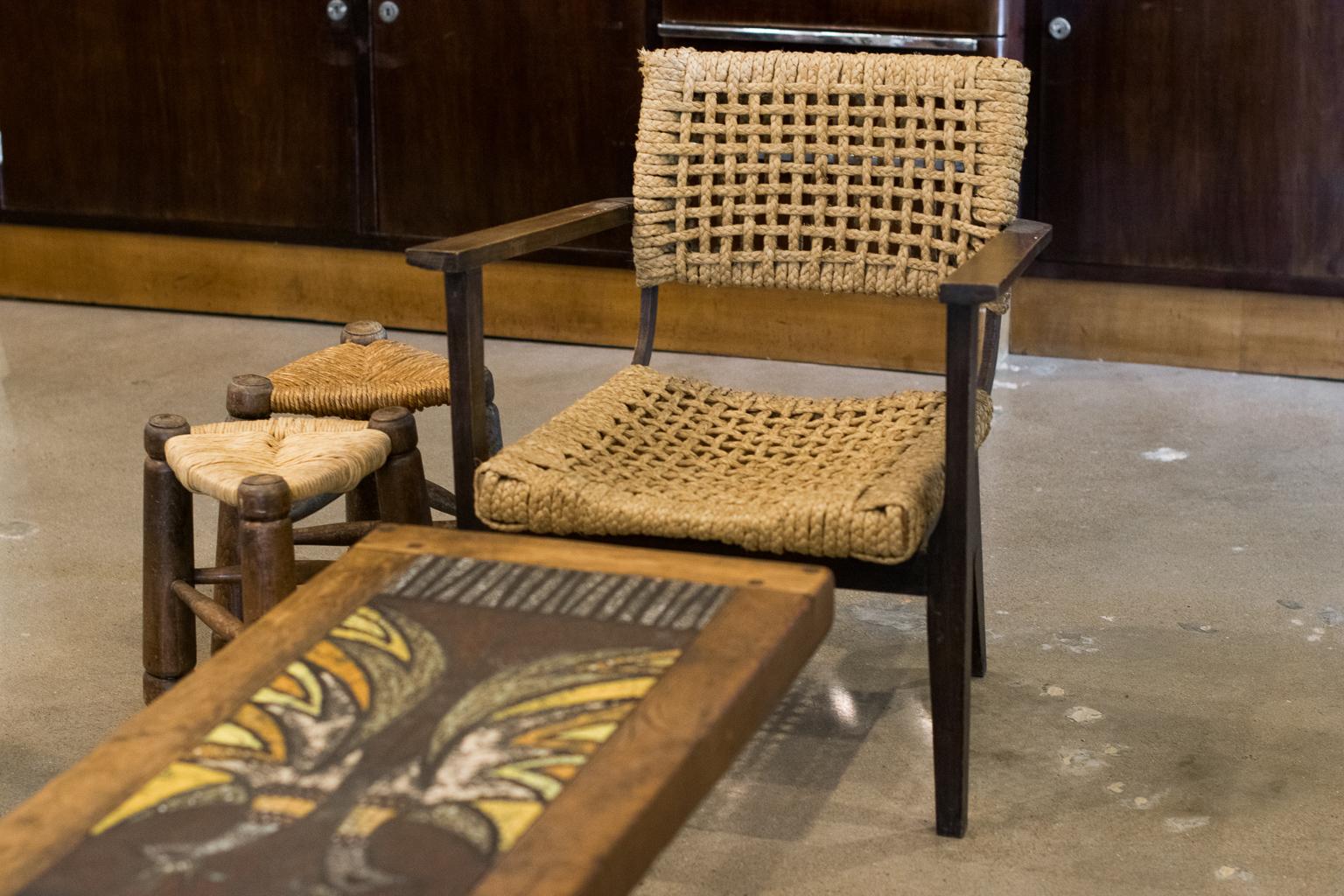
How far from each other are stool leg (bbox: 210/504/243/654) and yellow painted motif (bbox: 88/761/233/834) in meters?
0.99

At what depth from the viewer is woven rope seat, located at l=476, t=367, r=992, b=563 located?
1.57 m

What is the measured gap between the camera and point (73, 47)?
3.93m

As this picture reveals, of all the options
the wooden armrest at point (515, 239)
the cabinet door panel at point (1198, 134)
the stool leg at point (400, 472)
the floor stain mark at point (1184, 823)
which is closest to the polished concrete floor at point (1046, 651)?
the floor stain mark at point (1184, 823)

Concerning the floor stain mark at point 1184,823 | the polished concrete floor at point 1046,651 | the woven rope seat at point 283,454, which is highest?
the woven rope seat at point 283,454

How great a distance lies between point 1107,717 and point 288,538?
38.3 inches

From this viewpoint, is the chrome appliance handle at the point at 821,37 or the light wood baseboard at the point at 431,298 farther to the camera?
the light wood baseboard at the point at 431,298

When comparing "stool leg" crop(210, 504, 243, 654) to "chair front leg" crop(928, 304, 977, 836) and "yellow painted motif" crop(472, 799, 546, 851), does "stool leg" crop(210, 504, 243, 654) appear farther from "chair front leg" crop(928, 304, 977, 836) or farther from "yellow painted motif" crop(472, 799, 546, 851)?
"yellow painted motif" crop(472, 799, 546, 851)

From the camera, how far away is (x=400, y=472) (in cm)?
196

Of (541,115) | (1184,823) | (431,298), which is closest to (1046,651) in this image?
(1184,823)

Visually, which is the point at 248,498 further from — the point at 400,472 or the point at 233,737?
the point at 233,737

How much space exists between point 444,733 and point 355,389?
42.5 inches

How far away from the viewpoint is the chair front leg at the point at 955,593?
1590mm

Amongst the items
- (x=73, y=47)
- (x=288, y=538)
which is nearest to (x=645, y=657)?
(x=288, y=538)

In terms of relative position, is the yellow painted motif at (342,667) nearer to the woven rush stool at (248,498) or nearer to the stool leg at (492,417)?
the woven rush stool at (248,498)
